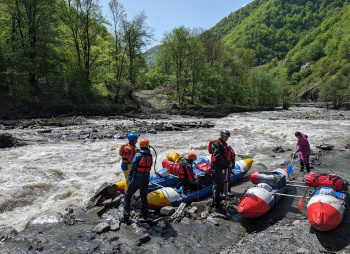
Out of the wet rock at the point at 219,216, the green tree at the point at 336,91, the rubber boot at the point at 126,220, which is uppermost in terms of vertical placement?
the green tree at the point at 336,91

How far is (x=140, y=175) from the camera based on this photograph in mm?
4859

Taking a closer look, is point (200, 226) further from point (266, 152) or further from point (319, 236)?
point (266, 152)

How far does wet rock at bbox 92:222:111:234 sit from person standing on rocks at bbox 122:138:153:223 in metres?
0.41

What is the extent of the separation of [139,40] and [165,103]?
989cm

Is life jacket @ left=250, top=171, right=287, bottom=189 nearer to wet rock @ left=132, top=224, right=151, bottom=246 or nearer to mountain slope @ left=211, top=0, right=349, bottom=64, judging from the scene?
wet rock @ left=132, top=224, right=151, bottom=246

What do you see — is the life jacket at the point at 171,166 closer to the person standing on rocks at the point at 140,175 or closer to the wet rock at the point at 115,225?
the person standing on rocks at the point at 140,175

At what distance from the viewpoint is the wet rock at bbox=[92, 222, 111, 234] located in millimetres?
4234

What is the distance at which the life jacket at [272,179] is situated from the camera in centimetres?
573

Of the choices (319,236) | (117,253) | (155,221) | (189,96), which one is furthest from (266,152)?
(189,96)

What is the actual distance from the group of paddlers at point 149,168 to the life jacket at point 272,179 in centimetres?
101

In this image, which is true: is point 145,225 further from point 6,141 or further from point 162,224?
point 6,141

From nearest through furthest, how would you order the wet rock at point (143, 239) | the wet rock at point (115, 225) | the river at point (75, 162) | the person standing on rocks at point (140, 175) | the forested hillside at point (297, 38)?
1. the wet rock at point (143, 239)
2. the wet rock at point (115, 225)
3. the person standing on rocks at point (140, 175)
4. the river at point (75, 162)
5. the forested hillside at point (297, 38)

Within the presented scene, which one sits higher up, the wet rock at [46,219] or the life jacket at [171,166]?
the life jacket at [171,166]

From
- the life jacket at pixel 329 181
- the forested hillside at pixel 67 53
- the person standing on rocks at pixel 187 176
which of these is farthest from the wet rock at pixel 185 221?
the forested hillside at pixel 67 53
